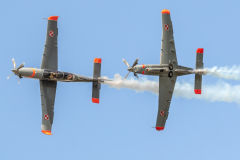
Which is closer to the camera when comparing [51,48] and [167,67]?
[51,48]

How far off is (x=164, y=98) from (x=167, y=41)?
17.2 feet

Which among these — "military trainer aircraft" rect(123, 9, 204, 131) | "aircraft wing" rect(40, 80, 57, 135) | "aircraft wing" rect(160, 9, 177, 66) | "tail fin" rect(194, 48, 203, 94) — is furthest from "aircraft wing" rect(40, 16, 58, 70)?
"tail fin" rect(194, 48, 203, 94)

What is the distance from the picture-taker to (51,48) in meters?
102

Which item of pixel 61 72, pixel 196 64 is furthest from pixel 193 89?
pixel 61 72

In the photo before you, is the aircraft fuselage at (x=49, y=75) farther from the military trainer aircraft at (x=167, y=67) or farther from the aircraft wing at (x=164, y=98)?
the aircraft wing at (x=164, y=98)

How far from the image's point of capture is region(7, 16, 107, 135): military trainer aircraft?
333 ft

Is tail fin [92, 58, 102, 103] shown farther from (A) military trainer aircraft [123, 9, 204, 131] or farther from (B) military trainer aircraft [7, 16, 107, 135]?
(A) military trainer aircraft [123, 9, 204, 131]

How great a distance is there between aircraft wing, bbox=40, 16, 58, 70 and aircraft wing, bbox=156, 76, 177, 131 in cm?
972

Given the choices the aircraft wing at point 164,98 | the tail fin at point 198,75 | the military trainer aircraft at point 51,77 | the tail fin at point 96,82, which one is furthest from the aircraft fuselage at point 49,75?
the tail fin at point 198,75

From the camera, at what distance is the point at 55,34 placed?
102 metres

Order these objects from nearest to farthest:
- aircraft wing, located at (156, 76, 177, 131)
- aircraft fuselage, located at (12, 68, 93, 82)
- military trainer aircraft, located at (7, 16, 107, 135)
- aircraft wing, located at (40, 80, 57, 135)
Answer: aircraft fuselage, located at (12, 68, 93, 82) → military trainer aircraft, located at (7, 16, 107, 135) → aircraft wing, located at (40, 80, 57, 135) → aircraft wing, located at (156, 76, 177, 131)

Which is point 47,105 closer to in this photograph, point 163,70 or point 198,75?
point 163,70

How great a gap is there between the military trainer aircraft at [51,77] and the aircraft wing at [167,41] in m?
5.83

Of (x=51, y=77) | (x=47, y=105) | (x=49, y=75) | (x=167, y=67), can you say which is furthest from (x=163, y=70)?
(x=47, y=105)
